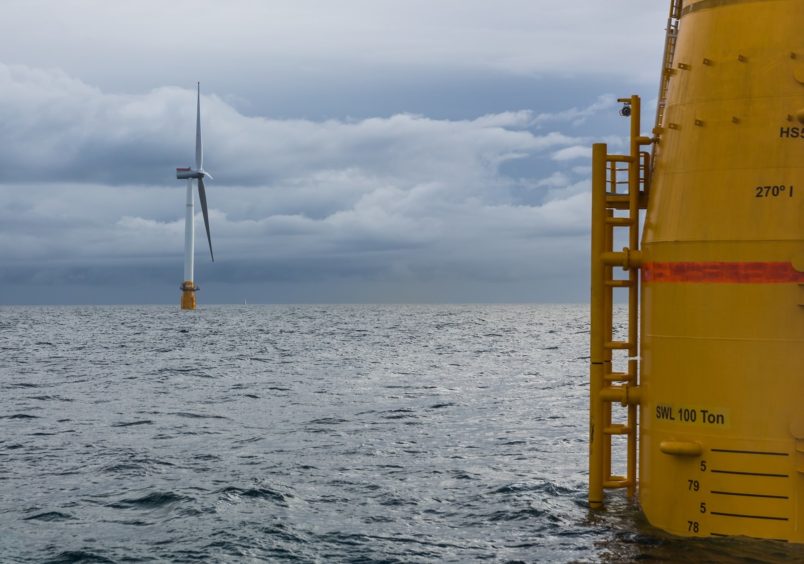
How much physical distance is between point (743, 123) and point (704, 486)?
4924 mm

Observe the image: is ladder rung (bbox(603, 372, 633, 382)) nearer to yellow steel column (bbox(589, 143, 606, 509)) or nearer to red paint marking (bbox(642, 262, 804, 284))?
yellow steel column (bbox(589, 143, 606, 509))

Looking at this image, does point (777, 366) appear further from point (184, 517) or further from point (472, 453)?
point (472, 453)

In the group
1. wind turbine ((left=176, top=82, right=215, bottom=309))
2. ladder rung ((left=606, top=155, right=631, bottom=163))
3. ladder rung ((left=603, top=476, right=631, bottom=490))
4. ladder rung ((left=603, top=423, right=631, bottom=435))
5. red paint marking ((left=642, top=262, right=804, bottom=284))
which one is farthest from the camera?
wind turbine ((left=176, top=82, right=215, bottom=309))

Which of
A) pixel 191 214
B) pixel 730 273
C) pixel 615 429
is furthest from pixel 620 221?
pixel 191 214

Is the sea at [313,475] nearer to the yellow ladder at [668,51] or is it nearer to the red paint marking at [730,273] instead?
the red paint marking at [730,273]

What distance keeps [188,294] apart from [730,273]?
599 ft

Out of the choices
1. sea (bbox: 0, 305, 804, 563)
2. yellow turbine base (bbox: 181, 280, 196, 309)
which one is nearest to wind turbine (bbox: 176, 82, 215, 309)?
yellow turbine base (bbox: 181, 280, 196, 309)

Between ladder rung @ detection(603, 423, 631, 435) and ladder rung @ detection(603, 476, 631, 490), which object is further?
ladder rung @ detection(603, 476, 631, 490)

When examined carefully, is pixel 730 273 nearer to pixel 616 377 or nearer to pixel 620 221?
pixel 620 221

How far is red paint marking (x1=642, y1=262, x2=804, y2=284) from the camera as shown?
40.0 feet

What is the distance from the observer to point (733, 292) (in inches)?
490

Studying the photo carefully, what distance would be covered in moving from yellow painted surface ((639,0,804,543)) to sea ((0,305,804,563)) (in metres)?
0.75

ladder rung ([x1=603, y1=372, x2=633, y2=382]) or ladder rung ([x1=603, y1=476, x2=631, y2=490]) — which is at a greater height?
ladder rung ([x1=603, y1=372, x2=633, y2=382])

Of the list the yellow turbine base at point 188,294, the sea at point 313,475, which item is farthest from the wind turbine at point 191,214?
the sea at point 313,475
